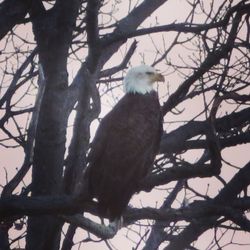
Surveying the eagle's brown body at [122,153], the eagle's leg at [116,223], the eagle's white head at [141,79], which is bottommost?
the eagle's leg at [116,223]

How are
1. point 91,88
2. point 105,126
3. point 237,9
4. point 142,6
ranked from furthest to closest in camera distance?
point 142,6 < point 105,126 < point 91,88 < point 237,9

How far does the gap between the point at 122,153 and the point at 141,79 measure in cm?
113

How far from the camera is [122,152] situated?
4.03m

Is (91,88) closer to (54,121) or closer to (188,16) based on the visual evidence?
(54,121)

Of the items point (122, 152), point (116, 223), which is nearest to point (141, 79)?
point (122, 152)

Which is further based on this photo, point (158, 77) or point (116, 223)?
point (158, 77)

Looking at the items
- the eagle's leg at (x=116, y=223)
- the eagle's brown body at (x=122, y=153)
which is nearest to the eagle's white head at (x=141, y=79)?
the eagle's brown body at (x=122, y=153)

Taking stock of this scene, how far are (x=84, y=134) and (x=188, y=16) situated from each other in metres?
1.88

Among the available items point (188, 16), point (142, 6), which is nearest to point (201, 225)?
point (188, 16)

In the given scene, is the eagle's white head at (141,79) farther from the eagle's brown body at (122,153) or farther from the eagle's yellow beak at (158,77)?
the eagle's brown body at (122,153)

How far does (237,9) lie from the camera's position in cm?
337

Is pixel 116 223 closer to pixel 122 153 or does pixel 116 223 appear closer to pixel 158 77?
pixel 122 153

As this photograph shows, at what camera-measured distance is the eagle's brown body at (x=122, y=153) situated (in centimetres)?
385

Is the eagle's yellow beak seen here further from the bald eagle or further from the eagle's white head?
the bald eagle
